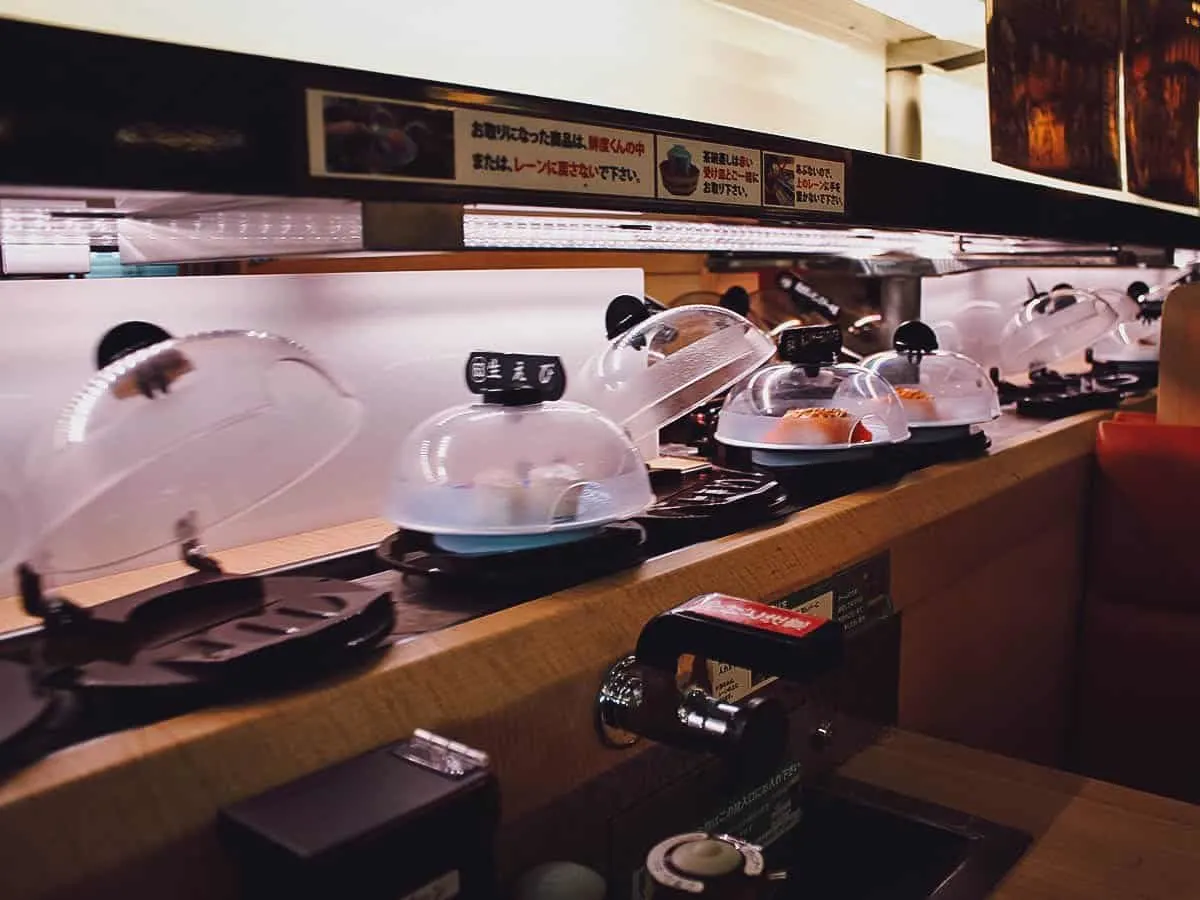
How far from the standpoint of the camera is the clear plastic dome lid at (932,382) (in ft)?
6.30

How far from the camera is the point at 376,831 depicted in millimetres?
646

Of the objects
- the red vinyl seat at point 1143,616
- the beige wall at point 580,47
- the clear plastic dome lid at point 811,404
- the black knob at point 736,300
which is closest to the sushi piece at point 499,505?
the beige wall at point 580,47

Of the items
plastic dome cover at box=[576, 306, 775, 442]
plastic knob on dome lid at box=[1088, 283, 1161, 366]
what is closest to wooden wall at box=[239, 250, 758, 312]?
plastic dome cover at box=[576, 306, 775, 442]

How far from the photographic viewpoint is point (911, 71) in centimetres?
280

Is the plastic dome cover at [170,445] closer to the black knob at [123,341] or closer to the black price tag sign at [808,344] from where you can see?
the black knob at [123,341]

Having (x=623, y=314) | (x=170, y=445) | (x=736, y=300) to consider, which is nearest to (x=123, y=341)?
(x=170, y=445)

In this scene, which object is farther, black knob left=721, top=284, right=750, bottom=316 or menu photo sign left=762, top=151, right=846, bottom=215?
black knob left=721, top=284, right=750, bottom=316

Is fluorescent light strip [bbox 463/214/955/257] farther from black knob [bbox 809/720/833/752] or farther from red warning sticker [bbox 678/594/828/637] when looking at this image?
black knob [bbox 809/720/833/752]

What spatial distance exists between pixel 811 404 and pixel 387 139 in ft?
3.72

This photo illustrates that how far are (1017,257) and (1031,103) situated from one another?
142 centimetres

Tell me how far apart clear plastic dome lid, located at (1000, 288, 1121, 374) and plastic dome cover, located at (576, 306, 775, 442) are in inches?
84.2

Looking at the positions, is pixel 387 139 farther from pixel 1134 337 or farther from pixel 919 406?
pixel 1134 337

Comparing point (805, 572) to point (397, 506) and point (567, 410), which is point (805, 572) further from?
point (397, 506)

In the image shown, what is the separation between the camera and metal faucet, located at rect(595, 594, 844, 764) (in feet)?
2.67
